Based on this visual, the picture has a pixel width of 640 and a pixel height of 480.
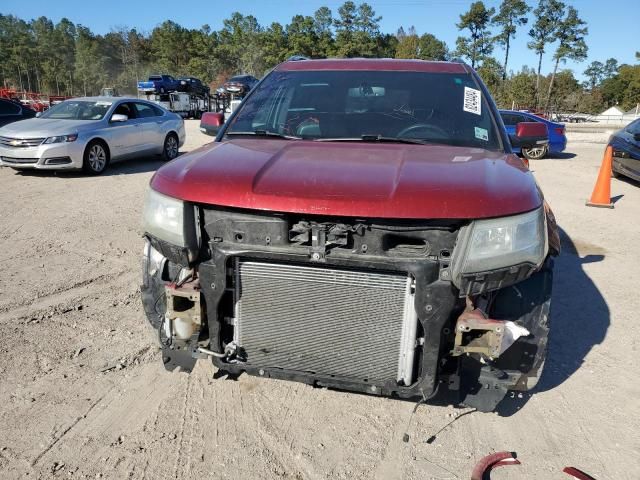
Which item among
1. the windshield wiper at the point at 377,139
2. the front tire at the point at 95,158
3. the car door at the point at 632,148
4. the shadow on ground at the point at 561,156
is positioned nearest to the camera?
the windshield wiper at the point at 377,139

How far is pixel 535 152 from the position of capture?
1575cm

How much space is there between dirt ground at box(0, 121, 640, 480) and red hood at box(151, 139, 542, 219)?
1225 mm

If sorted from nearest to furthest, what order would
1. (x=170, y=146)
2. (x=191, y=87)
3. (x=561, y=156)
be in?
1. (x=170, y=146)
2. (x=561, y=156)
3. (x=191, y=87)

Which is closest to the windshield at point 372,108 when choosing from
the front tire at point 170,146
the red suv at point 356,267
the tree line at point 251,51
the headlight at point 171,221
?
the red suv at point 356,267

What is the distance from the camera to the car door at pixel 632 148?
10.5 m

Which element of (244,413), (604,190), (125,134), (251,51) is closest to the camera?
(244,413)

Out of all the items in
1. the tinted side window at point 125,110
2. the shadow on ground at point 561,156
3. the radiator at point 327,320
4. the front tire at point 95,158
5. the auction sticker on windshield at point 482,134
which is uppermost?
the auction sticker on windshield at point 482,134

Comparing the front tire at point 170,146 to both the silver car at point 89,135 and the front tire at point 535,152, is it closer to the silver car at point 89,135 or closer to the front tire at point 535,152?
the silver car at point 89,135

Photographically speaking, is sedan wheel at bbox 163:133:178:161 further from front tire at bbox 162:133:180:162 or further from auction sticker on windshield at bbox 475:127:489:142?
auction sticker on windshield at bbox 475:127:489:142

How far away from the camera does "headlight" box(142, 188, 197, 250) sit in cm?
234

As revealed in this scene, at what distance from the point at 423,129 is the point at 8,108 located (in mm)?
12045

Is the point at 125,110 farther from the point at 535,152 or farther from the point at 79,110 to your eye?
the point at 535,152

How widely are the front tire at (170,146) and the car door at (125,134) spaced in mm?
942

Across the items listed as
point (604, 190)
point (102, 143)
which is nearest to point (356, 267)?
point (604, 190)
